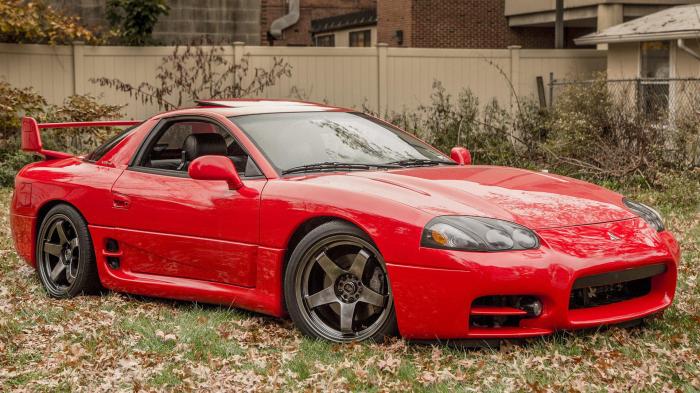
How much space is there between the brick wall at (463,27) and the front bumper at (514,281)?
87.0 feet

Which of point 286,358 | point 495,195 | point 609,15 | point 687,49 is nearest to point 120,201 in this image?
point 286,358

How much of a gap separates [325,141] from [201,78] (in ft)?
38.1

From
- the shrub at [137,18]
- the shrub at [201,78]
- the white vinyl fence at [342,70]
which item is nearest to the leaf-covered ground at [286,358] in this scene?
the white vinyl fence at [342,70]

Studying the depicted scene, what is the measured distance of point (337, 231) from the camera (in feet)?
18.4

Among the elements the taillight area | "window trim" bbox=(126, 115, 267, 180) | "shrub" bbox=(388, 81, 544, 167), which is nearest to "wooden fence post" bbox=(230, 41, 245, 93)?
"shrub" bbox=(388, 81, 544, 167)

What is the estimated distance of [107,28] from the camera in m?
20.0

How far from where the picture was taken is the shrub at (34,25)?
16.4 metres

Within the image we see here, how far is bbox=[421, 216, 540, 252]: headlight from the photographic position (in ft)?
17.2

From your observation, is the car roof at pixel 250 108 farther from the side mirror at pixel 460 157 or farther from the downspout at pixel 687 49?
the downspout at pixel 687 49

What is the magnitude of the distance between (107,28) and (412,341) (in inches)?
623

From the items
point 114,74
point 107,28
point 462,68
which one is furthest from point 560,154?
point 107,28

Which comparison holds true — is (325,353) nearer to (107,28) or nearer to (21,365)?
(21,365)

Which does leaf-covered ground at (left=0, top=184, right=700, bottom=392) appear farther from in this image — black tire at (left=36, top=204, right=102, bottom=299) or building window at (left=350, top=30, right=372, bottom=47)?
building window at (left=350, top=30, right=372, bottom=47)

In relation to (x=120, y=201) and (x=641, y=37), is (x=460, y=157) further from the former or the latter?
(x=641, y=37)
